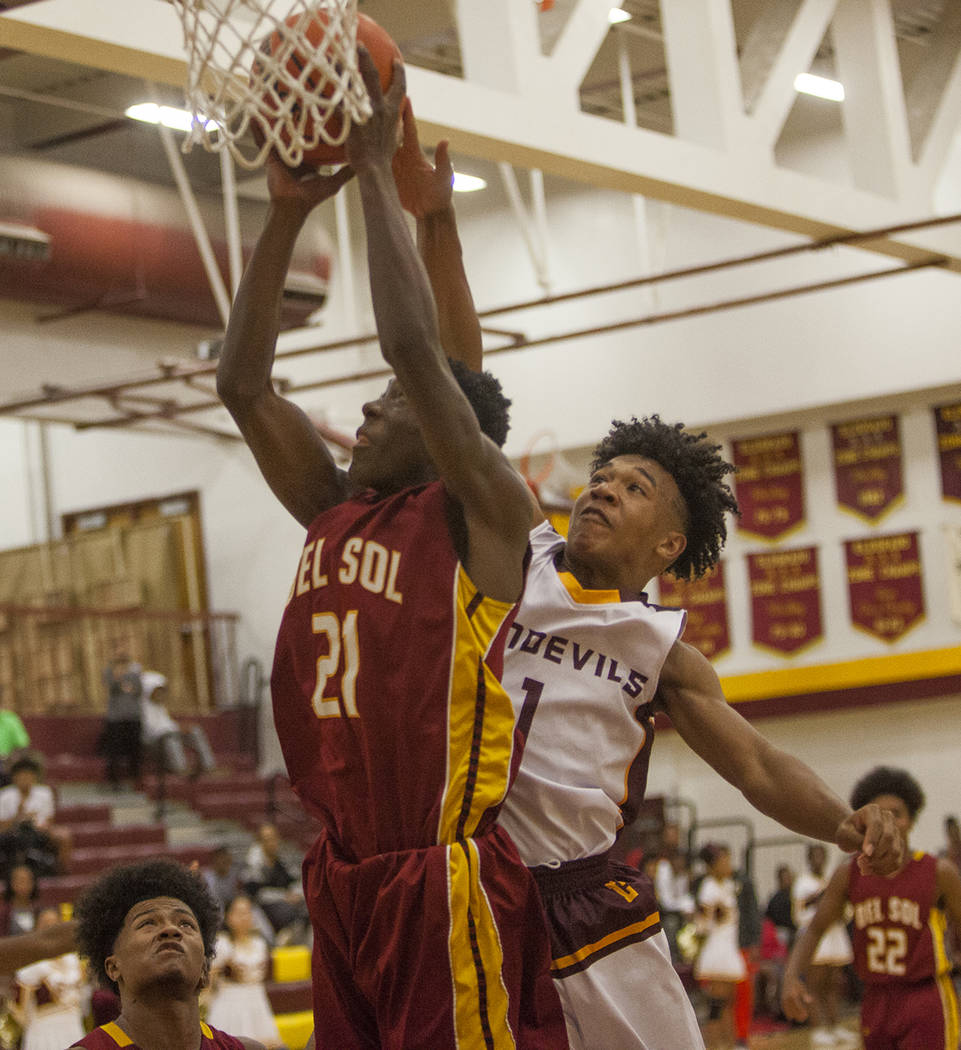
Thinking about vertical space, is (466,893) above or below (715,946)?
above

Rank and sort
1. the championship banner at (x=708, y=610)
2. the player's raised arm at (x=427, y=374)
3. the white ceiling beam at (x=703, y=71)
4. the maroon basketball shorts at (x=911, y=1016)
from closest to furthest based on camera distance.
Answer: the player's raised arm at (x=427, y=374)
the maroon basketball shorts at (x=911, y=1016)
the white ceiling beam at (x=703, y=71)
the championship banner at (x=708, y=610)

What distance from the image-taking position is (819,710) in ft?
56.1

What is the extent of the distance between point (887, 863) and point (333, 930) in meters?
1.04

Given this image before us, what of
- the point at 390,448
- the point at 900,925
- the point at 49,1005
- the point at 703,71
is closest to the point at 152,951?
the point at 390,448

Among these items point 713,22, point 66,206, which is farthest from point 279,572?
point 713,22

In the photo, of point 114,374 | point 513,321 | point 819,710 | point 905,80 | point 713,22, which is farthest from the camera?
point 513,321

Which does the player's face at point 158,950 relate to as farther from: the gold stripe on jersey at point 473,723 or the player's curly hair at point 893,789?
the player's curly hair at point 893,789

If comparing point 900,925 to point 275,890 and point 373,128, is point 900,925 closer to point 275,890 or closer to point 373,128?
point 373,128

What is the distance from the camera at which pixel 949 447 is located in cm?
1672

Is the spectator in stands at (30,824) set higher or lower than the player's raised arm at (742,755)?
lower

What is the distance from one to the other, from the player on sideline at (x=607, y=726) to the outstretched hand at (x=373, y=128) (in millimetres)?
344

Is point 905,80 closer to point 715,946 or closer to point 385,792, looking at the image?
point 715,946

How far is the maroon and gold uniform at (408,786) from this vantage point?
9.91ft

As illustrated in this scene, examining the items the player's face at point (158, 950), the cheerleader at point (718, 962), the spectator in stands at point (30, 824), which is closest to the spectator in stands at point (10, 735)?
the spectator in stands at point (30, 824)
